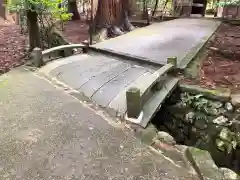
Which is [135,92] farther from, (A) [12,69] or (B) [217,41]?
(B) [217,41]

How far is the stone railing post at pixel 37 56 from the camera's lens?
719 cm

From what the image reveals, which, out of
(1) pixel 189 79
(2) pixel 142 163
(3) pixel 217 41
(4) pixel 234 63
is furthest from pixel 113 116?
(3) pixel 217 41

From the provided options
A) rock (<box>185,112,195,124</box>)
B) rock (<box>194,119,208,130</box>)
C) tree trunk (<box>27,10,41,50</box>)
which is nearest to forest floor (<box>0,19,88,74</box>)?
tree trunk (<box>27,10,41,50</box>)

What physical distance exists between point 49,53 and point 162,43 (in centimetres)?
360

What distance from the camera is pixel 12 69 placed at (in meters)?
7.49

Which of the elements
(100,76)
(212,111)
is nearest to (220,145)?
(212,111)

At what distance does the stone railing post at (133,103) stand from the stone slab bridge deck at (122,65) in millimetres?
231

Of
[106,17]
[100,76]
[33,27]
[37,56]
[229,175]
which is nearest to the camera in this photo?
[229,175]

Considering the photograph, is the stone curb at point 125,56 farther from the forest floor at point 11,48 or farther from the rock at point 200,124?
the forest floor at point 11,48

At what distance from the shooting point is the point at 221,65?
22.6ft

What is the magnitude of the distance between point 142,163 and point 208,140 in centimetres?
227

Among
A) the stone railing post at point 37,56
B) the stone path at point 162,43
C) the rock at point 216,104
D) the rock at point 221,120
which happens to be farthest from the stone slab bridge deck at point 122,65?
the rock at point 221,120

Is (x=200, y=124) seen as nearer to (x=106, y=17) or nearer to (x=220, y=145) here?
(x=220, y=145)

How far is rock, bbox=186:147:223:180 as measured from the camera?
3.34 m
